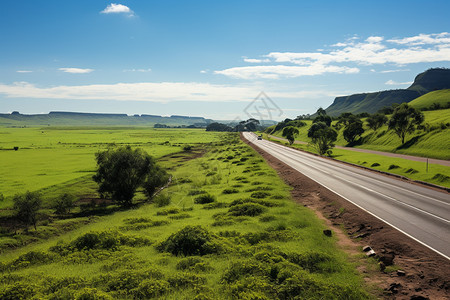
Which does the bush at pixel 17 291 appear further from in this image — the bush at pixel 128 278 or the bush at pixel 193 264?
the bush at pixel 193 264

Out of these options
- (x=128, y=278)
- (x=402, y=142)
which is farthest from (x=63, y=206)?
(x=402, y=142)

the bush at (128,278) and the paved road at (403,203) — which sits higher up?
the paved road at (403,203)

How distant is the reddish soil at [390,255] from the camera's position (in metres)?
10.9

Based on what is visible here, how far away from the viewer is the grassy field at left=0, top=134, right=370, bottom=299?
11.3 metres

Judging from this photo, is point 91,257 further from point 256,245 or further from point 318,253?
point 318,253

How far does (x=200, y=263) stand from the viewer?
13.9m

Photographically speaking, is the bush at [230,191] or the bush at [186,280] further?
the bush at [230,191]

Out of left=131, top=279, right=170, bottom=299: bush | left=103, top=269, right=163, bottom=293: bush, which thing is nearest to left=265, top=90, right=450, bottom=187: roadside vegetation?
left=131, top=279, right=170, bottom=299: bush

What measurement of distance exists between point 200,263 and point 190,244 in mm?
2387

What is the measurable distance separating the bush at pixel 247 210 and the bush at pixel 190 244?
6.59 m

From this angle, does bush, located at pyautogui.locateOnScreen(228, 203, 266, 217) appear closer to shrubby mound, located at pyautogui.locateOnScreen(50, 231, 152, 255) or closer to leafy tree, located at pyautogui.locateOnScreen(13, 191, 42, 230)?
shrubby mound, located at pyautogui.locateOnScreen(50, 231, 152, 255)

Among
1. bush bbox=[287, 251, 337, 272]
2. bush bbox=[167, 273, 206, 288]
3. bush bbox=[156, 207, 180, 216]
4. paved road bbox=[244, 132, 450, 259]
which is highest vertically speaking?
paved road bbox=[244, 132, 450, 259]

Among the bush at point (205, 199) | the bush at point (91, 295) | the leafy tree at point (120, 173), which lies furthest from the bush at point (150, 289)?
the leafy tree at point (120, 173)

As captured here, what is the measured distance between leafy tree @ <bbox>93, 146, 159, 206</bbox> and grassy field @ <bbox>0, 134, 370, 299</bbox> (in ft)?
40.9
